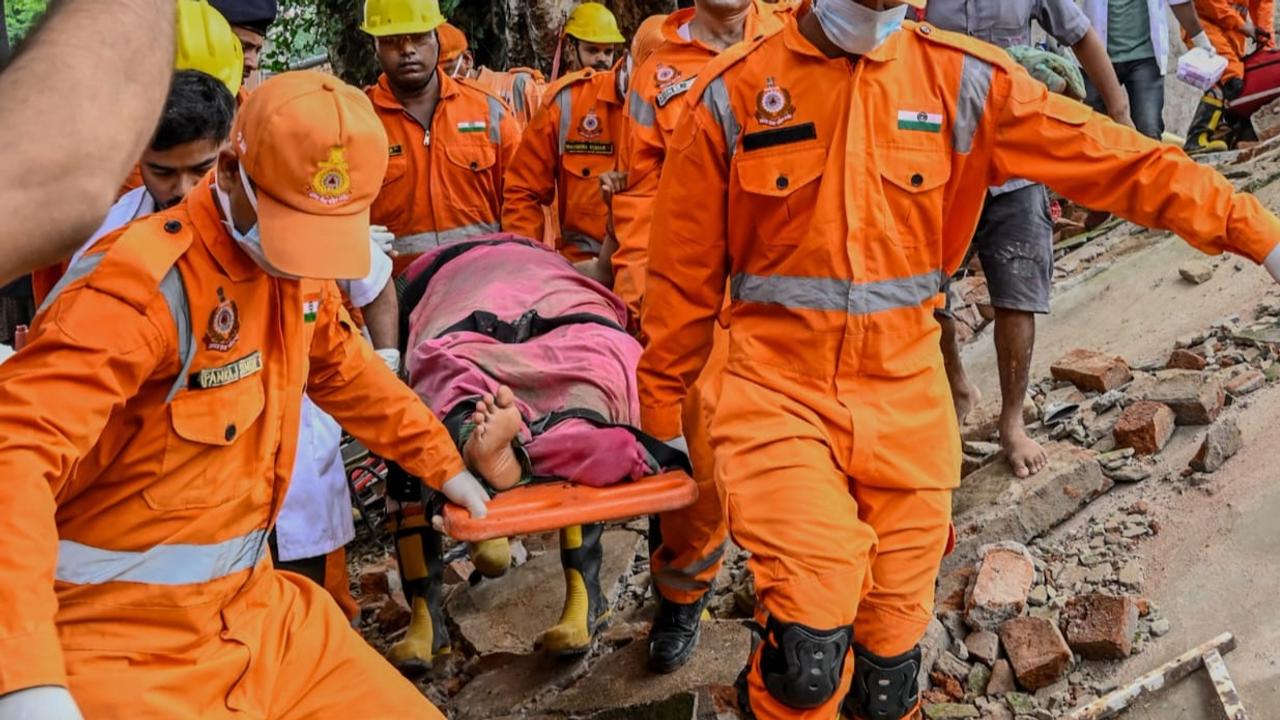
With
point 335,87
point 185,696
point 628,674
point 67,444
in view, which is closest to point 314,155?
point 335,87

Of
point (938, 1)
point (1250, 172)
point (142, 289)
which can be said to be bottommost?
point (1250, 172)

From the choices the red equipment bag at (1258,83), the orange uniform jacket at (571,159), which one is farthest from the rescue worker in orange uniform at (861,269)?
the red equipment bag at (1258,83)

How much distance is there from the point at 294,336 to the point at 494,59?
6.37m

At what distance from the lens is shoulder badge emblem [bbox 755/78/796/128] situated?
118 inches

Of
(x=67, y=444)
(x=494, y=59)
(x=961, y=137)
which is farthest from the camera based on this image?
(x=494, y=59)

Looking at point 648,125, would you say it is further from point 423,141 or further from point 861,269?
point 861,269

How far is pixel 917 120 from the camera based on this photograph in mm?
2918

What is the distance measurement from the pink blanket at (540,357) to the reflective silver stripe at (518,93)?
2.27 m

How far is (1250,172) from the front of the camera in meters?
6.60

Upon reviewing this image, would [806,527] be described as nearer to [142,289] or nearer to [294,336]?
[294,336]

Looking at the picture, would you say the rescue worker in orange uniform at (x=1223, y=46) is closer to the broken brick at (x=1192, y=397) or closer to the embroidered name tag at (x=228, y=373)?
the broken brick at (x=1192, y=397)

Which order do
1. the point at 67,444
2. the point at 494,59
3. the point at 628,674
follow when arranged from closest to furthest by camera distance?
the point at 67,444 < the point at 628,674 < the point at 494,59

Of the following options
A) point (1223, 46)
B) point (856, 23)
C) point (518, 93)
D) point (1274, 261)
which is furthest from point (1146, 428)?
point (1223, 46)

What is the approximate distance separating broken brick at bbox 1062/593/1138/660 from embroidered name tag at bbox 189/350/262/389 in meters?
2.25
